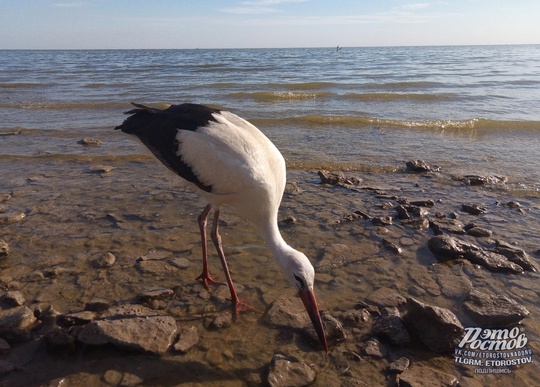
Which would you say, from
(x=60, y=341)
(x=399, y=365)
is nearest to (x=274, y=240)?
(x=399, y=365)

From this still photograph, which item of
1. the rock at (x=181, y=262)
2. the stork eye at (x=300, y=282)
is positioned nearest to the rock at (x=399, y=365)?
the stork eye at (x=300, y=282)

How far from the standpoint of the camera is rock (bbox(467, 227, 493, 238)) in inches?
210

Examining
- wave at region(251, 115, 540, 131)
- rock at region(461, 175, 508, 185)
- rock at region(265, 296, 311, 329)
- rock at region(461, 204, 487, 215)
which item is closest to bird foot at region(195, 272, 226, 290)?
rock at region(265, 296, 311, 329)

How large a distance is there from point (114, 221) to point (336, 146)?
Result: 5.93m

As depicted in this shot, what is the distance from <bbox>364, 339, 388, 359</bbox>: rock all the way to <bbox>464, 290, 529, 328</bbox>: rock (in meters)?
0.95

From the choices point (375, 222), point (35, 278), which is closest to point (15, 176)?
point (35, 278)

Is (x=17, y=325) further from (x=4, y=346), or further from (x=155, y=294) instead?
(x=155, y=294)

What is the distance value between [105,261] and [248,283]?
1558 millimetres

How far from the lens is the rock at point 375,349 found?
3.38 meters

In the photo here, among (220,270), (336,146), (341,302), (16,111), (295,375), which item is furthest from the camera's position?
(16,111)

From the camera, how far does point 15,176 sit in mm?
7629

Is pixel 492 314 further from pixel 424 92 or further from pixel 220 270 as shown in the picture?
pixel 424 92

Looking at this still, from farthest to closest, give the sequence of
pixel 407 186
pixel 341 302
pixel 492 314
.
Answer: pixel 407 186 < pixel 341 302 < pixel 492 314

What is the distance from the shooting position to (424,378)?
10.2ft
